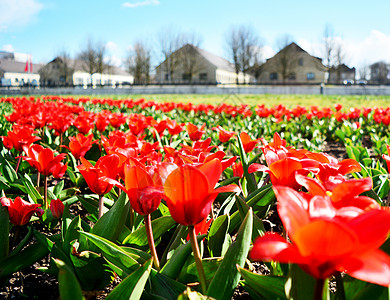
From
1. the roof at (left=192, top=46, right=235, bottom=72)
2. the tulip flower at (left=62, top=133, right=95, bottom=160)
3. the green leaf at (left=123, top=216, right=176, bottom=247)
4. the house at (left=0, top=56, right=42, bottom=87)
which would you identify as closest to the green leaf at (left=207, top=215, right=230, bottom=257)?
the green leaf at (left=123, top=216, right=176, bottom=247)

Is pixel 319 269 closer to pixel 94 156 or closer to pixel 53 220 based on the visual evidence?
pixel 53 220

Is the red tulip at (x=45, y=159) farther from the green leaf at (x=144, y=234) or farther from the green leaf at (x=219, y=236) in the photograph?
the green leaf at (x=219, y=236)

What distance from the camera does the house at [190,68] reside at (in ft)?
197

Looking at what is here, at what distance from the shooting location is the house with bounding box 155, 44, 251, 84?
60.2 m

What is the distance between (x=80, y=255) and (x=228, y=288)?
1.88 ft

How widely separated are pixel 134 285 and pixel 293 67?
6144cm

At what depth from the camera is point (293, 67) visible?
58312mm

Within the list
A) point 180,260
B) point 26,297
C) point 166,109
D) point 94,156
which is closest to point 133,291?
point 180,260

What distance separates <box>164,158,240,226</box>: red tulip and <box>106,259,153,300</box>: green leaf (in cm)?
15

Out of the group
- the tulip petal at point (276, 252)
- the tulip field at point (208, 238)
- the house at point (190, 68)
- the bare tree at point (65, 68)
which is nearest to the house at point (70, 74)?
the bare tree at point (65, 68)

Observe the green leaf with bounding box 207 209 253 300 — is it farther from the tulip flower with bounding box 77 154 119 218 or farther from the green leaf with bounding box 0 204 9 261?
the green leaf with bounding box 0 204 9 261

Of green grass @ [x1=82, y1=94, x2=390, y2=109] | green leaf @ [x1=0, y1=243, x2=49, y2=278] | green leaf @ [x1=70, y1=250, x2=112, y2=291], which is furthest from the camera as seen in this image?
green grass @ [x1=82, y1=94, x2=390, y2=109]

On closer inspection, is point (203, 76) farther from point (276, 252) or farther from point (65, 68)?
point (276, 252)

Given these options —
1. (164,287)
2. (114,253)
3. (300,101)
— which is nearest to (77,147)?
(114,253)
